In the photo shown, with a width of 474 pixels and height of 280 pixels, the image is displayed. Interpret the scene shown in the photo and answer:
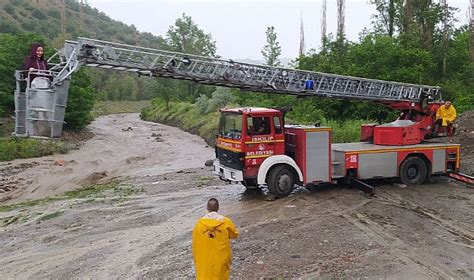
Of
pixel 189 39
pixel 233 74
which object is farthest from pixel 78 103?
pixel 189 39

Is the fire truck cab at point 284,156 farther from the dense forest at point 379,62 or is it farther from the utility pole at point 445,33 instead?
the utility pole at point 445,33

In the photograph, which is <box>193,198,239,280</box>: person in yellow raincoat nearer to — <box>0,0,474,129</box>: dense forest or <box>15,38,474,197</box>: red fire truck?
<box>15,38,474,197</box>: red fire truck

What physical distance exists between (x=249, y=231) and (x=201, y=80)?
4.99m

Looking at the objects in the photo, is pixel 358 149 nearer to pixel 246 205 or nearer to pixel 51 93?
pixel 246 205

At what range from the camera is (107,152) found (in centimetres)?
2806

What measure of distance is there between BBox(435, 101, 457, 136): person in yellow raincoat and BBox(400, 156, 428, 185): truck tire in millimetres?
1579

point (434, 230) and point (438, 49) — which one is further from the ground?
point (438, 49)

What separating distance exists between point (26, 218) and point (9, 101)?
1941cm

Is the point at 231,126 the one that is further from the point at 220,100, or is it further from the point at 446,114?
the point at 220,100

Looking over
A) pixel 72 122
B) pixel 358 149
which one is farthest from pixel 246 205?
pixel 72 122

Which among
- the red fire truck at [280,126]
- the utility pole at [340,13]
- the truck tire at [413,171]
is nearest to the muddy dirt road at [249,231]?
the truck tire at [413,171]

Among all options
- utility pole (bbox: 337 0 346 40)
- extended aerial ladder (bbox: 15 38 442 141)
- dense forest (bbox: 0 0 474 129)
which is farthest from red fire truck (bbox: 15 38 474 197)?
utility pole (bbox: 337 0 346 40)

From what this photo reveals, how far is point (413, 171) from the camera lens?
49.6 feet

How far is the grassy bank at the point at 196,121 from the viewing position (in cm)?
2252
